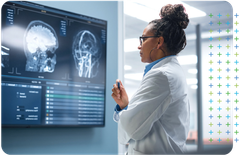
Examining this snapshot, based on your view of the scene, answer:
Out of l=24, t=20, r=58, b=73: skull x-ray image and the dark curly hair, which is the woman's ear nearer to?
the dark curly hair

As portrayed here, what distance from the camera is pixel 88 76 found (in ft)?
6.84

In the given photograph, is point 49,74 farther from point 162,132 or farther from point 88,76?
point 162,132

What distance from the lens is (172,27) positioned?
3.88ft

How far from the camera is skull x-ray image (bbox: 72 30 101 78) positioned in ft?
6.68

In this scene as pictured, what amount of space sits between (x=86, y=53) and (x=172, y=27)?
1.04 meters

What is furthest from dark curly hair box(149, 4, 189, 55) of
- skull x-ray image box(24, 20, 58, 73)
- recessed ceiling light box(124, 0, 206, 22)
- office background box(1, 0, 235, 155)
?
recessed ceiling light box(124, 0, 206, 22)

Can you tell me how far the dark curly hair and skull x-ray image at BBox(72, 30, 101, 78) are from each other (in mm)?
954

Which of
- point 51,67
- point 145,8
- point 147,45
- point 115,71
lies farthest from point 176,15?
point 145,8

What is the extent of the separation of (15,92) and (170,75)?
3.42 ft

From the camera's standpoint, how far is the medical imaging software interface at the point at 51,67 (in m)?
1.66

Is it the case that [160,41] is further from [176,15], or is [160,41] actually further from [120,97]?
[120,97]

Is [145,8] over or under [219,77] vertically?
over

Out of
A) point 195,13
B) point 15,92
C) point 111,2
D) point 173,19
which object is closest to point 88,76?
point 15,92

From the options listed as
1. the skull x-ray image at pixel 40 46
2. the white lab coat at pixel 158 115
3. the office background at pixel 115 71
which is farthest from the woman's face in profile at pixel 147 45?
the skull x-ray image at pixel 40 46
